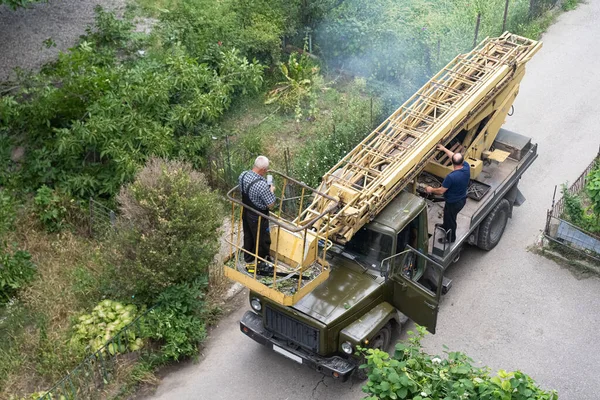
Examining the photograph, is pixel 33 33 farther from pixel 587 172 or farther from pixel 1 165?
pixel 587 172

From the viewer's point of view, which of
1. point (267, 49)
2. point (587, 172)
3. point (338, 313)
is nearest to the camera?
point (338, 313)

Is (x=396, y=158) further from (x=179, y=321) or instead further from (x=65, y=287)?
(x=65, y=287)

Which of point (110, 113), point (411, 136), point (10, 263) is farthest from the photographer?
point (110, 113)

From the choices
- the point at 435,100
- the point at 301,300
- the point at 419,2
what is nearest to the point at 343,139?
the point at 435,100

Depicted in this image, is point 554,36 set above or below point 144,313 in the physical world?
above

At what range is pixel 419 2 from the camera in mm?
17812

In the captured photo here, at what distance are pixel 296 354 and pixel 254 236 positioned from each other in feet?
5.48

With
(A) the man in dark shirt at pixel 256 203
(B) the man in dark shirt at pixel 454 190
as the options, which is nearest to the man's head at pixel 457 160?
(B) the man in dark shirt at pixel 454 190

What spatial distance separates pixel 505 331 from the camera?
10734mm

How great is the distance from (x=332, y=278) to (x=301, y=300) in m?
0.57

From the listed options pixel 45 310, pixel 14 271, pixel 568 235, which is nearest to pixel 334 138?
pixel 568 235

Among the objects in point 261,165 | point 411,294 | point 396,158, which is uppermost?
point 261,165

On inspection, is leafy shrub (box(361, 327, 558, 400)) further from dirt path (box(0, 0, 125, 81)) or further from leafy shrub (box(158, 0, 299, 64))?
dirt path (box(0, 0, 125, 81))

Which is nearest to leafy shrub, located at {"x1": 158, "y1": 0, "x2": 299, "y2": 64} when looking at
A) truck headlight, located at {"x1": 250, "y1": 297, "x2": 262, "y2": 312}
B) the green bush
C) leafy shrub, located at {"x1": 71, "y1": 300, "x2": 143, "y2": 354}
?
the green bush
